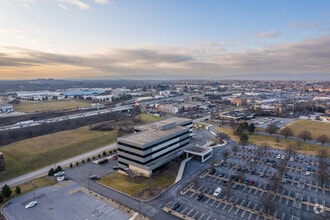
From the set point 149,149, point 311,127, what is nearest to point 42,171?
point 149,149

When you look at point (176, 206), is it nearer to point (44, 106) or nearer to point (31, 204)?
point (31, 204)

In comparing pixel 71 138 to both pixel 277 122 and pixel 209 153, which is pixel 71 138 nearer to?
pixel 209 153

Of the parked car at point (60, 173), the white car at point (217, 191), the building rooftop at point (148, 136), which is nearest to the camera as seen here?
the white car at point (217, 191)

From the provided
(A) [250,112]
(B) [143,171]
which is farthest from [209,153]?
(A) [250,112]

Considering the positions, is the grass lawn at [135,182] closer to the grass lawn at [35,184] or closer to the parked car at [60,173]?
the parked car at [60,173]

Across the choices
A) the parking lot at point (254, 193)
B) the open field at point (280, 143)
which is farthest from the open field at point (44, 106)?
the parking lot at point (254, 193)

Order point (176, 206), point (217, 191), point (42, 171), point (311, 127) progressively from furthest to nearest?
point (311, 127), point (42, 171), point (217, 191), point (176, 206)
